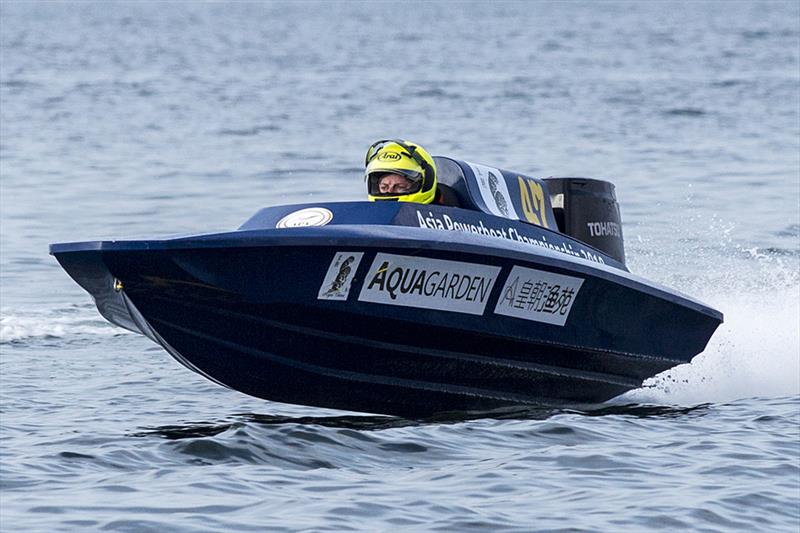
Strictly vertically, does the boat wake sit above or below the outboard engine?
below

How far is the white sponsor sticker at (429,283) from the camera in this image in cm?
723

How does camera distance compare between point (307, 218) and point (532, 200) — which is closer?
point (307, 218)

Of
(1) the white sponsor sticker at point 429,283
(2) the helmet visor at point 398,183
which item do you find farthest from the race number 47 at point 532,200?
(1) the white sponsor sticker at point 429,283

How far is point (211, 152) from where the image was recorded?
900 inches

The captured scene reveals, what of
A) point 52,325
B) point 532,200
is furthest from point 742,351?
point 52,325

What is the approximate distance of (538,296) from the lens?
7801 mm

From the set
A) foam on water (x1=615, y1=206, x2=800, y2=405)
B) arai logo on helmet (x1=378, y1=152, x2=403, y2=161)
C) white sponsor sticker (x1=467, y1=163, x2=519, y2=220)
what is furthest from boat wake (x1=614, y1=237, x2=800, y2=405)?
arai logo on helmet (x1=378, y1=152, x2=403, y2=161)

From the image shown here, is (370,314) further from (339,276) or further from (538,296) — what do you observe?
(538,296)

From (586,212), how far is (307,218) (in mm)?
2307

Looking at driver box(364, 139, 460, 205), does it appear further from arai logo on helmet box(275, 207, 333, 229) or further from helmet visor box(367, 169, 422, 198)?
arai logo on helmet box(275, 207, 333, 229)

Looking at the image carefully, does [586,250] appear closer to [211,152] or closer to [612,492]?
[612,492]

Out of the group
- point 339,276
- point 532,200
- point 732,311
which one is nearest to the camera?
point 339,276

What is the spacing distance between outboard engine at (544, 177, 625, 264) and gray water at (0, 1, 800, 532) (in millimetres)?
1012

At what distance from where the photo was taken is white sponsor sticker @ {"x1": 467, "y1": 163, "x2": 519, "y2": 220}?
825cm
